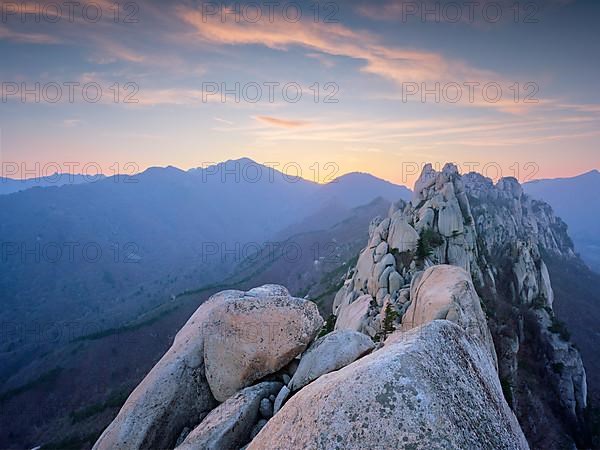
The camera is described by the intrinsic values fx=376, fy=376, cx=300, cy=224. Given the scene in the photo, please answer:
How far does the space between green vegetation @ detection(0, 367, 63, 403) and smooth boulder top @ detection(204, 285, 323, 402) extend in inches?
5162

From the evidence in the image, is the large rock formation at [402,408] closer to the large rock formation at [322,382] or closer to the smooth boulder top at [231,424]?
the large rock formation at [322,382]

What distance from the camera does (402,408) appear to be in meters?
7.30

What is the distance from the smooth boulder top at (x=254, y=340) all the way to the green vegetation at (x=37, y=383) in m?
131

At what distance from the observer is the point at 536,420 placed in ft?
143

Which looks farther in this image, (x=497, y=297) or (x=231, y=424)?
(x=497, y=297)

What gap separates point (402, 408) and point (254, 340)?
27.1 feet

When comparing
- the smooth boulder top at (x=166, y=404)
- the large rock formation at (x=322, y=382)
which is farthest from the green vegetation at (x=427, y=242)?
the smooth boulder top at (x=166, y=404)

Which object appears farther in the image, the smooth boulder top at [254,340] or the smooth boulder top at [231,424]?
the smooth boulder top at [254,340]

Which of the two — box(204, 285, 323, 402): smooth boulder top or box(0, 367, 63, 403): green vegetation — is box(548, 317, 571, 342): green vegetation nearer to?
box(204, 285, 323, 402): smooth boulder top

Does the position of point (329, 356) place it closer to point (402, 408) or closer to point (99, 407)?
point (402, 408)

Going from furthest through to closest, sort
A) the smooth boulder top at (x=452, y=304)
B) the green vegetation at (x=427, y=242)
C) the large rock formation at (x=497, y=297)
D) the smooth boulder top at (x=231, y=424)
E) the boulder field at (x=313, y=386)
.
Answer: the green vegetation at (x=427, y=242) < the large rock formation at (x=497, y=297) < the smooth boulder top at (x=452, y=304) < the smooth boulder top at (x=231, y=424) < the boulder field at (x=313, y=386)

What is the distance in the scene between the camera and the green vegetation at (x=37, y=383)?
11131 centimetres

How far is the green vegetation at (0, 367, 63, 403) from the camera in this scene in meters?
111

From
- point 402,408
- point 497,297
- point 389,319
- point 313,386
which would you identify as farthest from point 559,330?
point 402,408
